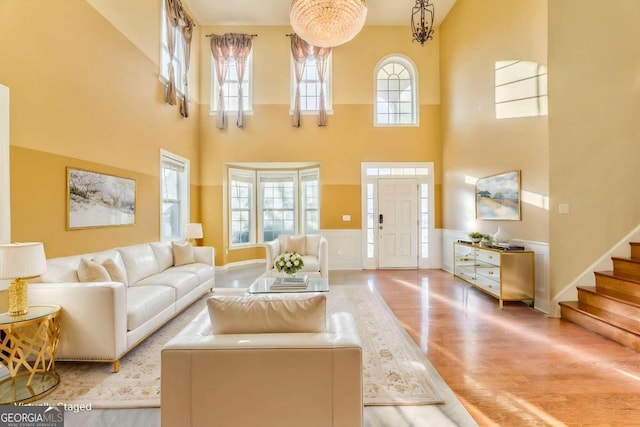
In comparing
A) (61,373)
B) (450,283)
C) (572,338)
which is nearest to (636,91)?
(572,338)

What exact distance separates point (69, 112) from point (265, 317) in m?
3.34

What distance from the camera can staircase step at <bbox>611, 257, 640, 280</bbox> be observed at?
3344 mm

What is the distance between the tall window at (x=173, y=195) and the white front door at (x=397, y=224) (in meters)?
4.18

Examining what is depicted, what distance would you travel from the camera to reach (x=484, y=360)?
2.65 metres

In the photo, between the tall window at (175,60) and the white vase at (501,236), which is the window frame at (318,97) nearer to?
the tall window at (175,60)

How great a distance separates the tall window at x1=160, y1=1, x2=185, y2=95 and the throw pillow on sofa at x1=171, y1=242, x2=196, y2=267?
2.83m

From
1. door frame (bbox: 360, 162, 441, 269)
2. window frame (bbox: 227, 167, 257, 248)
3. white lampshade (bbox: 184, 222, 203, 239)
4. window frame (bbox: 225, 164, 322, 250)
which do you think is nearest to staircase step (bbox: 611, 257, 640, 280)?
door frame (bbox: 360, 162, 441, 269)

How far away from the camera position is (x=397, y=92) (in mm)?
6848

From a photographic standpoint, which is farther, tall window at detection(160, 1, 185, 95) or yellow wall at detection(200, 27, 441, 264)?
yellow wall at detection(200, 27, 441, 264)

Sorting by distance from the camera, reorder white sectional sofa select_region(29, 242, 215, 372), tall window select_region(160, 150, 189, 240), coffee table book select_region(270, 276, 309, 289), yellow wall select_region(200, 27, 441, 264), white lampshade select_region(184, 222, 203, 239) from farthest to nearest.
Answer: yellow wall select_region(200, 27, 441, 264)
white lampshade select_region(184, 222, 203, 239)
tall window select_region(160, 150, 189, 240)
coffee table book select_region(270, 276, 309, 289)
white sectional sofa select_region(29, 242, 215, 372)

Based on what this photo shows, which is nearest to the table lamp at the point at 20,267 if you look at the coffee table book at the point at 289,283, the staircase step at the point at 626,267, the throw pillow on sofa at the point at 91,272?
the throw pillow on sofa at the point at 91,272

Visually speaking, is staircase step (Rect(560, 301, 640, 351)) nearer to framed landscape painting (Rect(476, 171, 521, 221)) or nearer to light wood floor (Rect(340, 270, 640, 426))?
light wood floor (Rect(340, 270, 640, 426))

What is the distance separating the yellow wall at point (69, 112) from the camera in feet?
8.63

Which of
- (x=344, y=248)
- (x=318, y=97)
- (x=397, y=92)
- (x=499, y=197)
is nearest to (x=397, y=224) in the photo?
(x=344, y=248)
